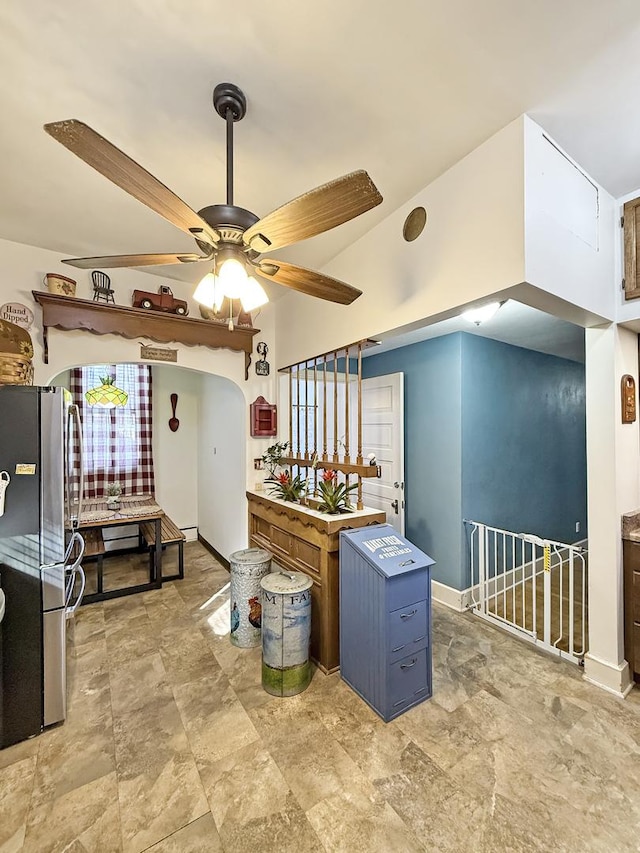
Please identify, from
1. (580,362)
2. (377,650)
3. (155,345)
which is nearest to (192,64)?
(155,345)

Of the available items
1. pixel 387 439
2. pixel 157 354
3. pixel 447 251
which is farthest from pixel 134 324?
pixel 387 439

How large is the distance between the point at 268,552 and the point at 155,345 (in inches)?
79.1

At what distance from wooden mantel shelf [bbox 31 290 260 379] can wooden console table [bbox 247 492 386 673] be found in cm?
165

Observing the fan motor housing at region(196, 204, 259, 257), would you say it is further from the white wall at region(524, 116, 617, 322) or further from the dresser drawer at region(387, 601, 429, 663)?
the dresser drawer at region(387, 601, 429, 663)

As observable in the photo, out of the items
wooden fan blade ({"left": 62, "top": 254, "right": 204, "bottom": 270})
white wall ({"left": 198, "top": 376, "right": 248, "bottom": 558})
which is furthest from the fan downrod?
white wall ({"left": 198, "top": 376, "right": 248, "bottom": 558})

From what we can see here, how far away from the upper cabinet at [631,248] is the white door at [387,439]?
6.26ft

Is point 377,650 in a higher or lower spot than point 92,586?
higher

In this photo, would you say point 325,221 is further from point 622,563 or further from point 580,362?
point 580,362

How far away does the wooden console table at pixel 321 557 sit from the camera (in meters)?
2.37

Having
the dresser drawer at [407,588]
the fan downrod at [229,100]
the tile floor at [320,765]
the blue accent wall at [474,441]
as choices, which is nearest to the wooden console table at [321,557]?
the tile floor at [320,765]

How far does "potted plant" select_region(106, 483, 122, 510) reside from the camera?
4096 millimetres

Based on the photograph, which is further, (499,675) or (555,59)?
(499,675)

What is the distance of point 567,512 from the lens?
457 cm

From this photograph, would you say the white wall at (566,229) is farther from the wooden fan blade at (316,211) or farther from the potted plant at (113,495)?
the potted plant at (113,495)
